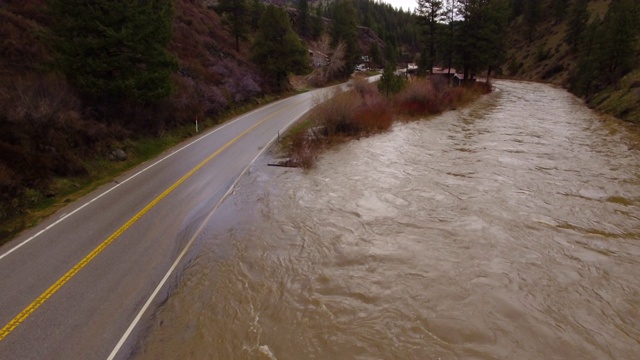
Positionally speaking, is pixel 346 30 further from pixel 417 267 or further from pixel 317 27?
pixel 417 267

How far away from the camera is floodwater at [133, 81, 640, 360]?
9.02 m

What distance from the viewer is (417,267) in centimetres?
1197

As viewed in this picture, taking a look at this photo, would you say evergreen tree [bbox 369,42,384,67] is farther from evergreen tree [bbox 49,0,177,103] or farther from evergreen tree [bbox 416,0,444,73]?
evergreen tree [bbox 49,0,177,103]

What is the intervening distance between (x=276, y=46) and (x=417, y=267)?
1636 inches

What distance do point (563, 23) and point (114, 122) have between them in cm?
10383

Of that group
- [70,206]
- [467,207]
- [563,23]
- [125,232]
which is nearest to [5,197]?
[70,206]

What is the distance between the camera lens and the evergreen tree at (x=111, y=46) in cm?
1941

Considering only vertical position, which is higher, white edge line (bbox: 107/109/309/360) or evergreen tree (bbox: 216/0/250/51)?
evergreen tree (bbox: 216/0/250/51)

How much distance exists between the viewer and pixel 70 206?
49.2 feet

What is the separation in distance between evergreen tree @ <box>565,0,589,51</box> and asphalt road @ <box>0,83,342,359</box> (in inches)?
3078

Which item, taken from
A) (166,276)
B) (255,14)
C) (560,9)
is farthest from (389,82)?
(560,9)

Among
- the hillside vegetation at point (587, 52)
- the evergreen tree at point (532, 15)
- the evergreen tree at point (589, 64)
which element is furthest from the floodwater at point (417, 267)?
the evergreen tree at point (532, 15)

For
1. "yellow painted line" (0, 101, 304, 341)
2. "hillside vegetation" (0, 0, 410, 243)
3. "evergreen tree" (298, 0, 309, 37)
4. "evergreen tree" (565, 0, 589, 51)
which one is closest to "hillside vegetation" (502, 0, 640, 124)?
"evergreen tree" (565, 0, 589, 51)

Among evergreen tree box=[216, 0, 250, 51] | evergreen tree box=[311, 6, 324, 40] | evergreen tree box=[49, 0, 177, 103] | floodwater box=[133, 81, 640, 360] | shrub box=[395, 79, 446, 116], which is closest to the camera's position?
floodwater box=[133, 81, 640, 360]
